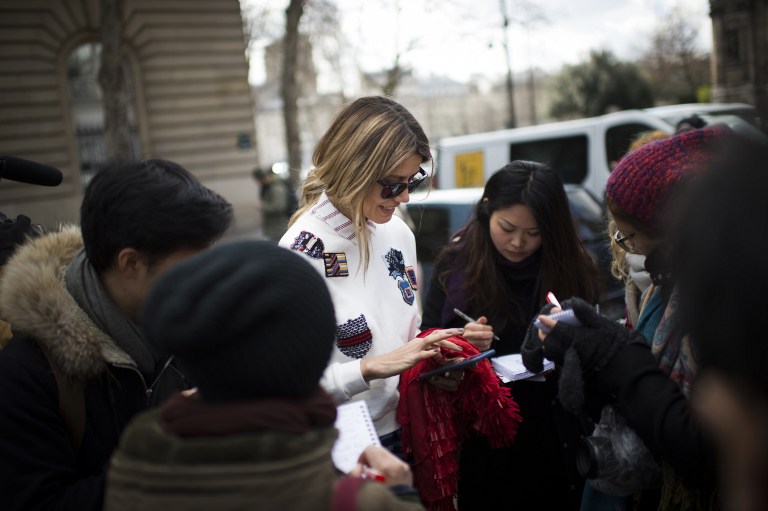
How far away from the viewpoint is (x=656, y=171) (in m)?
1.75

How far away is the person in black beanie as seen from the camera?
3.26 ft

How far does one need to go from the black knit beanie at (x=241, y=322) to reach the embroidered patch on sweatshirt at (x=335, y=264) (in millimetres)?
1088

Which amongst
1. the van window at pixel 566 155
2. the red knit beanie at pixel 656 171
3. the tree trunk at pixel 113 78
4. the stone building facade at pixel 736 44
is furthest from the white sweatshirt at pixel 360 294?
the stone building facade at pixel 736 44

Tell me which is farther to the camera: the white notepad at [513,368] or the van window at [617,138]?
the van window at [617,138]

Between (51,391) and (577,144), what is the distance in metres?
8.81

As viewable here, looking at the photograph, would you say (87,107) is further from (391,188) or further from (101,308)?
(101,308)

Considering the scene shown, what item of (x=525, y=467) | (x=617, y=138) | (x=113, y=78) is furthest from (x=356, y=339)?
(x=113, y=78)

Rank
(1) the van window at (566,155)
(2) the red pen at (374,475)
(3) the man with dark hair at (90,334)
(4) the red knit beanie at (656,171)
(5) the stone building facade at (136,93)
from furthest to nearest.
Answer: (5) the stone building facade at (136,93) → (1) the van window at (566,155) → (4) the red knit beanie at (656,171) → (3) the man with dark hair at (90,334) → (2) the red pen at (374,475)

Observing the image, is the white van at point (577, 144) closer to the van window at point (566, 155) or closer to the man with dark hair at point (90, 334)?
the van window at point (566, 155)

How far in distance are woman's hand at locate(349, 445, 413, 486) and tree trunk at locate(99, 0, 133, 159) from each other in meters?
10.3

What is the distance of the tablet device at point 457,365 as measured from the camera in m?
2.07

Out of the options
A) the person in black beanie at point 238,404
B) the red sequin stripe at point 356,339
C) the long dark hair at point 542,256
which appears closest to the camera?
the person in black beanie at point 238,404

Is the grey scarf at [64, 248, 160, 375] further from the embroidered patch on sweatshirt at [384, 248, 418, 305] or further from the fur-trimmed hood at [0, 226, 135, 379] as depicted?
the embroidered patch on sweatshirt at [384, 248, 418, 305]

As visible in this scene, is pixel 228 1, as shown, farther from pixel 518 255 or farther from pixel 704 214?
pixel 704 214
